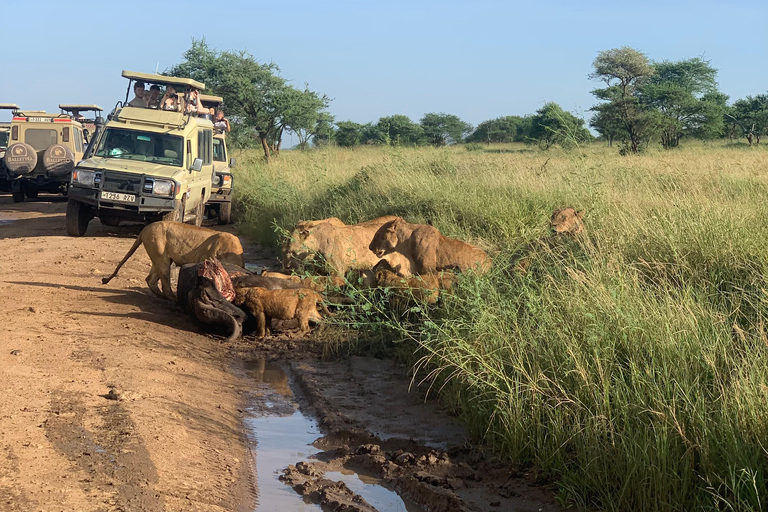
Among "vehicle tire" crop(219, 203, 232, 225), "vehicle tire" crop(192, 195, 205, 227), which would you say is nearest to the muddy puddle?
"vehicle tire" crop(192, 195, 205, 227)

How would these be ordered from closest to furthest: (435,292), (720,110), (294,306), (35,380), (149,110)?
(35,380)
(435,292)
(294,306)
(149,110)
(720,110)

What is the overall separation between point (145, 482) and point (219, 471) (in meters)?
0.43

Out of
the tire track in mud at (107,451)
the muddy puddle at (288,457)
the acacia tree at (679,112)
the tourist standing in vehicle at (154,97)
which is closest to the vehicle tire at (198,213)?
the tourist standing in vehicle at (154,97)

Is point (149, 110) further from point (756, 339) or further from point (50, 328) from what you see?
point (756, 339)

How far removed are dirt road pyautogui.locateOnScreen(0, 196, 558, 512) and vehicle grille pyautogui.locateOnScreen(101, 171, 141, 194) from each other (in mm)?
3962

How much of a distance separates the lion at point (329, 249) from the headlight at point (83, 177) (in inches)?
209

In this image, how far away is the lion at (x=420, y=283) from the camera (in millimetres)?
6348

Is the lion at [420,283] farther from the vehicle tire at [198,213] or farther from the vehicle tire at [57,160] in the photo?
the vehicle tire at [57,160]

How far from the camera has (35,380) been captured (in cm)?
500

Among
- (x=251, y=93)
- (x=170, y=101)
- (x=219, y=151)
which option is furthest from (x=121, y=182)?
(x=251, y=93)

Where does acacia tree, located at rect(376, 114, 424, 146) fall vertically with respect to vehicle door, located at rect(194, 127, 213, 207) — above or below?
above

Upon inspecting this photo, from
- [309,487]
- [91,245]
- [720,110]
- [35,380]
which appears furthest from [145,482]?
[720,110]

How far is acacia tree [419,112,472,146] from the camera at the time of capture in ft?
148

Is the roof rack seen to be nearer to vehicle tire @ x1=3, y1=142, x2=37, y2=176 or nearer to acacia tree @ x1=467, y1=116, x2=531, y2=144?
vehicle tire @ x1=3, y1=142, x2=37, y2=176
